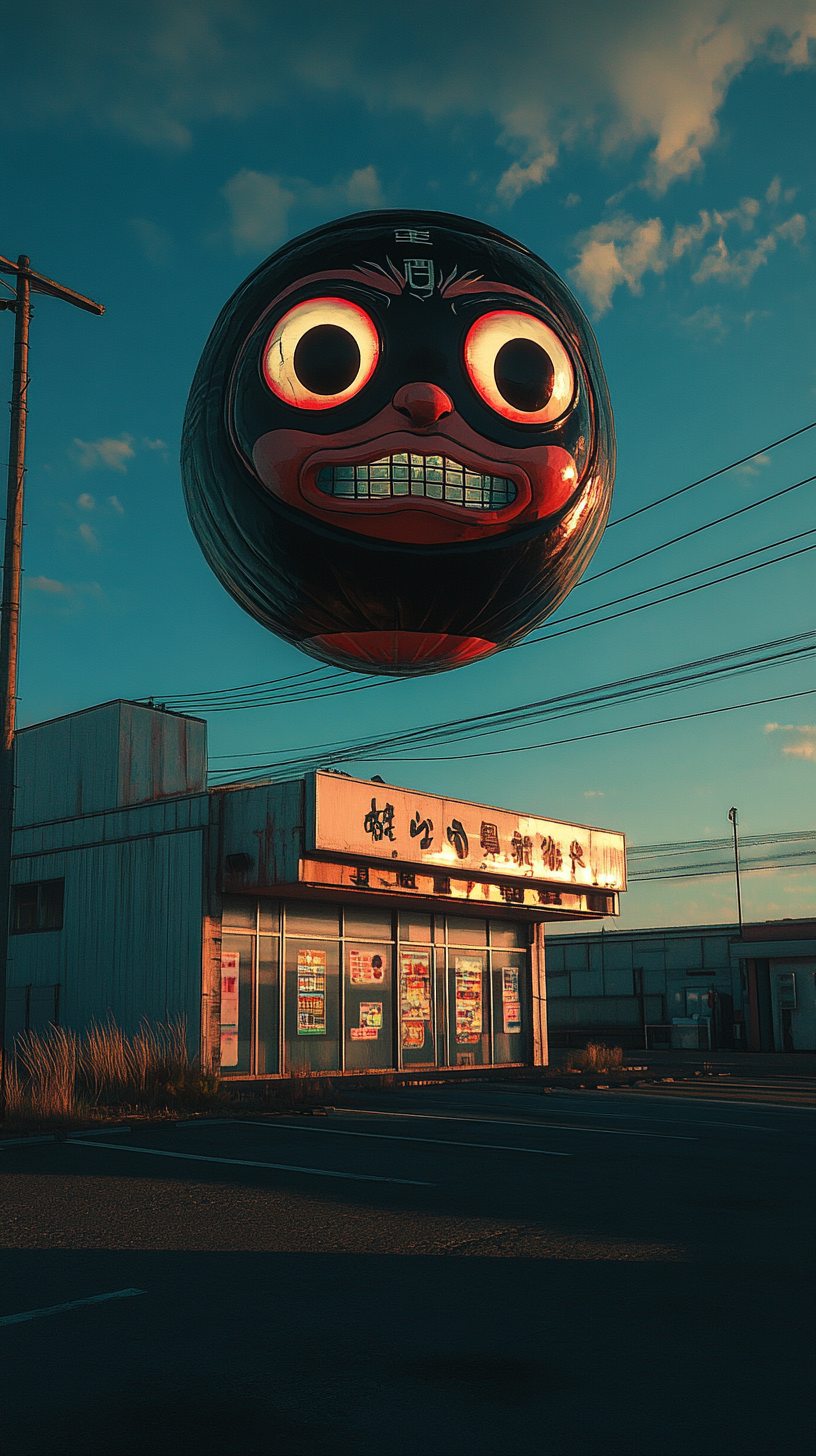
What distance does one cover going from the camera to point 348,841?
67.9ft

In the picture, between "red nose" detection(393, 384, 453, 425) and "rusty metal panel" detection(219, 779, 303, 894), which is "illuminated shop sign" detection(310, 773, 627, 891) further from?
"red nose" detection(393, 384, 453, 425)

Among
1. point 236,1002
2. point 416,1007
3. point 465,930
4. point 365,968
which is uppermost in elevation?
point 465,930

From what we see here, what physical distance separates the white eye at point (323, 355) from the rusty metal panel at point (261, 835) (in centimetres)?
1761

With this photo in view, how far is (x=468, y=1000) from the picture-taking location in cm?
2667

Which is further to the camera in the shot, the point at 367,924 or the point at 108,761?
the point at 367,924

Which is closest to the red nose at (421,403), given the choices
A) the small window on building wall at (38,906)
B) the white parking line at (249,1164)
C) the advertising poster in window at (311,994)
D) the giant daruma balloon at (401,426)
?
the giant daruma balloon at (401,426)

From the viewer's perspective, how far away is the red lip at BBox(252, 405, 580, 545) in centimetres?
262

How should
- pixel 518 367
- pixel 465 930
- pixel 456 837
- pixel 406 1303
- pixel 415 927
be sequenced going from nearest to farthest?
pixel 518 367, pixel 406 1303, pixel 456 837, pixel 415 927, pixel 465 930

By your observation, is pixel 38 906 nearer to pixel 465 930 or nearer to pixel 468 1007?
pixel 465 930

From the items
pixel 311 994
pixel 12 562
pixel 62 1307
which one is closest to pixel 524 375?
pixel 62 1307

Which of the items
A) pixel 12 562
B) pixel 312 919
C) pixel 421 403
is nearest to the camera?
pixel 421 403

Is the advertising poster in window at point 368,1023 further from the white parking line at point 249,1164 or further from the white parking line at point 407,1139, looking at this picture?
the white parking line at point 249,1164

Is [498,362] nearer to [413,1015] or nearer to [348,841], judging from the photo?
[348,841]

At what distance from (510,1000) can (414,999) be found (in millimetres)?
3756
